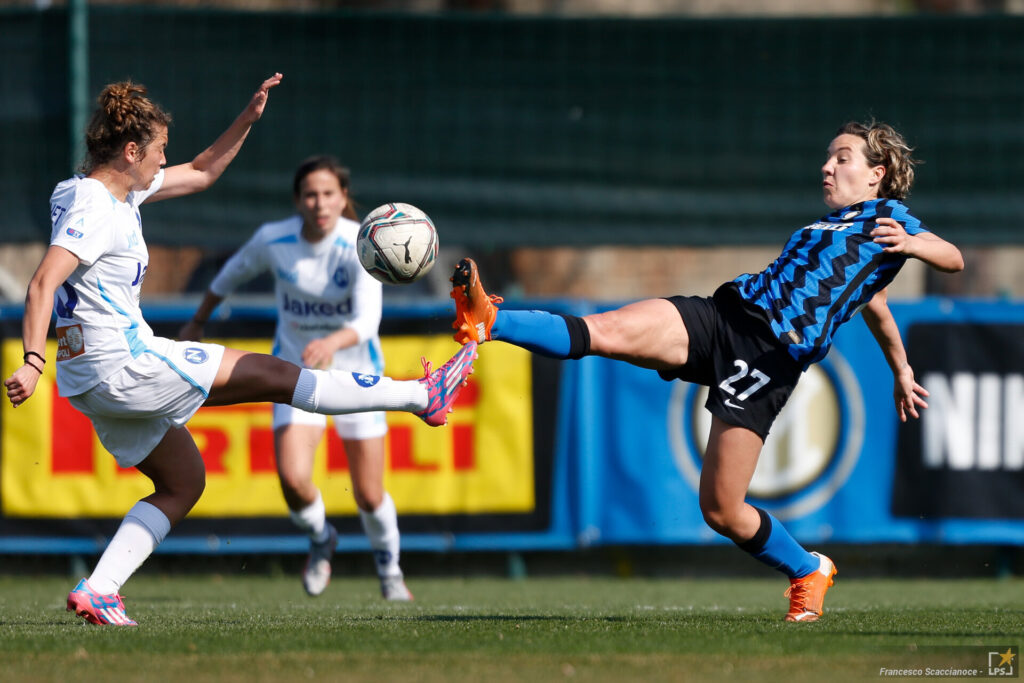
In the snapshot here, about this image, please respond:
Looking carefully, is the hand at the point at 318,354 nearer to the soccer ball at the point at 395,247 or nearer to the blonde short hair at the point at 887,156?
the soccer ball at the point at 395,247

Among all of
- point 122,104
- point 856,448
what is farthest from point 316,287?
point 856,448

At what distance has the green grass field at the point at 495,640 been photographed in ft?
12.3

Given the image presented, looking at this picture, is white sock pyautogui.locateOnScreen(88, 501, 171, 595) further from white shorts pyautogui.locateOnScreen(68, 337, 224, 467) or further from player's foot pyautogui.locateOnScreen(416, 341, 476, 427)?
player's foot pyautogui.locateOnScreen(416, 341, 476, 427)

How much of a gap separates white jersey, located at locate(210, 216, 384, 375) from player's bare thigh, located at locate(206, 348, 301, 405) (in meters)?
1.71

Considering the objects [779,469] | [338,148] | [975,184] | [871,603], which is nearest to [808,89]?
[975,184]

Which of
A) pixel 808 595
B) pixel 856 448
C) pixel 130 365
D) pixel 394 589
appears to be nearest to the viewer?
pixel 130 365

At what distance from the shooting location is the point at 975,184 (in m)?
9.04

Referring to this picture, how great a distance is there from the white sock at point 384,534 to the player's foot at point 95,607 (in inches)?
81.8

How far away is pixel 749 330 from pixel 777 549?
2.88ft

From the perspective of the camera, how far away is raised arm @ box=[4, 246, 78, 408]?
4.37 metres

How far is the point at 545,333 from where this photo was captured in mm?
4742

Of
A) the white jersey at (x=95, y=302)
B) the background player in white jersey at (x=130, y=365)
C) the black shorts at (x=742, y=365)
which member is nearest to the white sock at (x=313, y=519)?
the background player in white jersey at (x=130, y=365)

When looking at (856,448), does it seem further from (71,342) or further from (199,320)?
(71,342)

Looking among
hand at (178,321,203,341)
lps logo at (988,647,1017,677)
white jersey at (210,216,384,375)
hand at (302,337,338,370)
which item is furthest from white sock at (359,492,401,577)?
lps logo at (988,647,1017,677)
